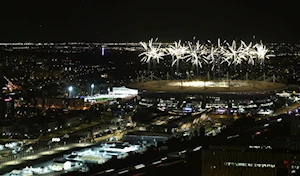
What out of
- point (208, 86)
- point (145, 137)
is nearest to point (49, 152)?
point (145, 137)

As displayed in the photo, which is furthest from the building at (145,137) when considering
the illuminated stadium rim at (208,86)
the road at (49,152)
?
Result: the illuminated stadium rim at (208,86)

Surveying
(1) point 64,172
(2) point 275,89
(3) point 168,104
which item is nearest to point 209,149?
(1) point 64,172

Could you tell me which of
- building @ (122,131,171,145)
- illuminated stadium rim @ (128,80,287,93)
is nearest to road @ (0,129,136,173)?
building @ (122,131,171,145)

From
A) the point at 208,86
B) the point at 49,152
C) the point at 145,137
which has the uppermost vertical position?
the point at 208,86

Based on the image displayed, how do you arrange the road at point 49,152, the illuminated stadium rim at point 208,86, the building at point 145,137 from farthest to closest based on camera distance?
the illuminated stadium rim at point 208,86
the building at point 145,137
the road at point 49,152

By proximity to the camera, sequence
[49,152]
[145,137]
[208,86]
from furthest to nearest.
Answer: [208,86]
[145,137]
[49,152]

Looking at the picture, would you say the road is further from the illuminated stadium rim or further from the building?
the illuminated stadium rim

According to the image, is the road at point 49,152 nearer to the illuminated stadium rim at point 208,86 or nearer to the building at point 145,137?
the building at point 145,137

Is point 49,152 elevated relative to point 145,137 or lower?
lower

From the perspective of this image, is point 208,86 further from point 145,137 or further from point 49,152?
point 49,152

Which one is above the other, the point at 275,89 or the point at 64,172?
the point at 275,89

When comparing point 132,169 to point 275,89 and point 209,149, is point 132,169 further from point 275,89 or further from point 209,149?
point 275,89
